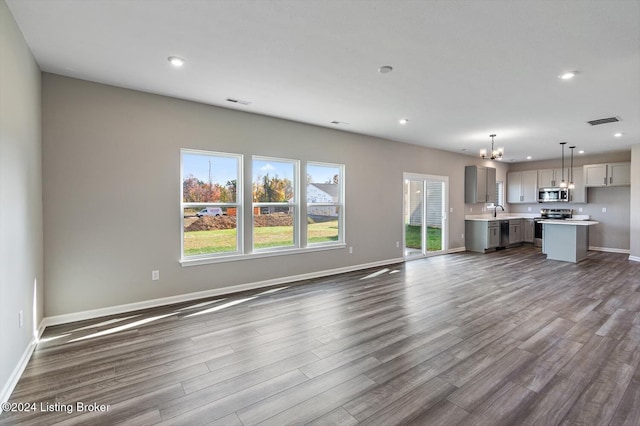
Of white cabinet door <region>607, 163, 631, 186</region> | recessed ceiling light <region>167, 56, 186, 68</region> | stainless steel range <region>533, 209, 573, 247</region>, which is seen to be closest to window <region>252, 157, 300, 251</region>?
recessed ceiling light <region>167, 56, 186, 68</region>

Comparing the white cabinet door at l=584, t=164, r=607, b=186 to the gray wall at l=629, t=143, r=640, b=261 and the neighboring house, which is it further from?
the neighboring house

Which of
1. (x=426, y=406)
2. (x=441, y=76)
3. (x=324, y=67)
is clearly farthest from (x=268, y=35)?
(x=426, y=406)

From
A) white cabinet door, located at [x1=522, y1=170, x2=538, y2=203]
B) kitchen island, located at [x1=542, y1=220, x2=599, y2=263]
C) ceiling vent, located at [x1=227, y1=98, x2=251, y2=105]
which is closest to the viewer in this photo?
ceiling vent, located at [x1=227, y1=98, x2=251, y2=105]

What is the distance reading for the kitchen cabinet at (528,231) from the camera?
31.4 feet

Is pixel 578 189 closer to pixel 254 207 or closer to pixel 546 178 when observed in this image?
pixel 546 178

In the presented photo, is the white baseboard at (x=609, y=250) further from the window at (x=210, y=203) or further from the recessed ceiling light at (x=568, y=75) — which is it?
the window at (x=210, y=203)

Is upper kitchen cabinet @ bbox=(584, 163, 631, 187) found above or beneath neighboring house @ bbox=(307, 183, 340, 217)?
above

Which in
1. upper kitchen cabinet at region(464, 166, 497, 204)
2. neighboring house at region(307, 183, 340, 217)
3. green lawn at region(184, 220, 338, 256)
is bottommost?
green lawn at region(184, 220, 338, 256)

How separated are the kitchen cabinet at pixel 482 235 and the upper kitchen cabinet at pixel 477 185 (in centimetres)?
68

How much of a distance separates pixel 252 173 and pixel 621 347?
4766 millimetres

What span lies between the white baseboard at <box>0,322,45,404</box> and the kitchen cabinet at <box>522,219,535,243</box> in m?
11.4

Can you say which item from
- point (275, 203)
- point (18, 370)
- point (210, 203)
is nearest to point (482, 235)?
point (275, 203)

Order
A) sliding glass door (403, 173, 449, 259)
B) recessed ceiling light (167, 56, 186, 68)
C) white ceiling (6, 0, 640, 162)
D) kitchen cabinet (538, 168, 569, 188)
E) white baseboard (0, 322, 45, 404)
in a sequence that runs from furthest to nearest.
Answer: kitchen cabinet (538, 168, 569, 188)
sliding glass door (403, 173, 449, 259)
recessed ceiling light (167, 56, 186, 68)
white ceiling (6, 0, 640, 162)
white baseboard (0, 322, 45, 404)

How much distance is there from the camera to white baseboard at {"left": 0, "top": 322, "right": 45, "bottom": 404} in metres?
2.08
